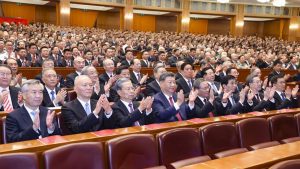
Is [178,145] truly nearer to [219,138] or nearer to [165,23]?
[219,138]

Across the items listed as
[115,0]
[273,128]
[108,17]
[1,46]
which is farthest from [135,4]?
[273,128]

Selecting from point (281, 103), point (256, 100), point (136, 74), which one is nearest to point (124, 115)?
point (256, 100)

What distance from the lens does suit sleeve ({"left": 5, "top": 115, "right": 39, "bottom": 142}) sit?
196cm

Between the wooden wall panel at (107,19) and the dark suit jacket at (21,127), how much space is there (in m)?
14.4

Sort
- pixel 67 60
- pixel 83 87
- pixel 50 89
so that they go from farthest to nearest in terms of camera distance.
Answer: pixel 67 60 < pixel 50 89 < pixel 83 87

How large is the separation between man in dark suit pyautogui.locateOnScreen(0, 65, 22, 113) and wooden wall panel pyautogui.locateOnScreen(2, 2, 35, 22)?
44.6 ft

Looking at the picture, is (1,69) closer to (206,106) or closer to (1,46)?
(206,106)

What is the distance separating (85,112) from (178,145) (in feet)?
2.63

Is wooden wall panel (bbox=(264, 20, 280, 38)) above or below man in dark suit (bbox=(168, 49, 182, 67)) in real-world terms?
above

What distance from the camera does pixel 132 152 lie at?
1.74 m

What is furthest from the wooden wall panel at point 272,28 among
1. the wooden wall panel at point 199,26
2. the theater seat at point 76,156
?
the theater seat at point 76,156

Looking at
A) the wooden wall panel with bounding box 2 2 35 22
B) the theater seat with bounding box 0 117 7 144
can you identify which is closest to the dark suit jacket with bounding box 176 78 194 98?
the theater seat with bounding box 0 117 7 144

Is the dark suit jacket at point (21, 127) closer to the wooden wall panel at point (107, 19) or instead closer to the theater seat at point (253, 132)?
the theater seat at point (253, 132)

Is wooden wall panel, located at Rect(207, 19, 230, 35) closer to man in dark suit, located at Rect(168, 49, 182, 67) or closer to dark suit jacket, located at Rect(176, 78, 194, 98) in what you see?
man in dark suit, located at Rect(168, 49, 182, 67)
